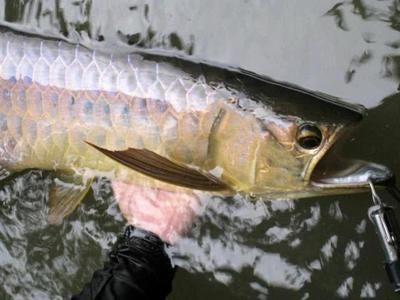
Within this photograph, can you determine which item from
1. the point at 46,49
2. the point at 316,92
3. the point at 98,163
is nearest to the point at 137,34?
the point at 46,49

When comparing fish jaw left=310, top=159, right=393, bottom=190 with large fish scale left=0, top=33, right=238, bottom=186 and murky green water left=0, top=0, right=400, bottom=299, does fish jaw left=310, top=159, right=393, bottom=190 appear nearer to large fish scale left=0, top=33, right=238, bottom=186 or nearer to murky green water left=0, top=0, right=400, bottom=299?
murky green water left=0, top=0, right=400, bottom=299

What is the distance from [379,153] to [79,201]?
123cm

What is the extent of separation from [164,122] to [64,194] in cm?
62

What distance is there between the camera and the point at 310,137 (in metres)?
2.29

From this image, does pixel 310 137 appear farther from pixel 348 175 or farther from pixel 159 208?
pixel 159 208

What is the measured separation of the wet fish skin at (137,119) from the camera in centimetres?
238

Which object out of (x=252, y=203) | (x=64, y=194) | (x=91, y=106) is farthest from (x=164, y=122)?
(x=64, y=194)

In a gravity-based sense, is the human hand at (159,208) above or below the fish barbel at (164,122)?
below

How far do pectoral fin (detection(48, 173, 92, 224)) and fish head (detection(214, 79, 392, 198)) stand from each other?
2.22 ft

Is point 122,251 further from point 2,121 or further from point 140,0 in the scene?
point 140,0

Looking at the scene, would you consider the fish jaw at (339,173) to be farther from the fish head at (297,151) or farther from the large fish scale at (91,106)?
the large fish scale at (91,106)

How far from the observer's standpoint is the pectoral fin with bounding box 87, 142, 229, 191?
2.49 meters

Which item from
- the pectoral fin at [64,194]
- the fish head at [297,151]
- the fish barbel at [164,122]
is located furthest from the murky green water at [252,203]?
the fish head at [297,151]

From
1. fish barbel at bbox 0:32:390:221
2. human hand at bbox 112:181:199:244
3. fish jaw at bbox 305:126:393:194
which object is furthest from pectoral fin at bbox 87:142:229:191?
fish jaw at bbox 305:126:393:194
